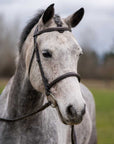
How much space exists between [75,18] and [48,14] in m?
0.40

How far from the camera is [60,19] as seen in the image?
3.47 meters

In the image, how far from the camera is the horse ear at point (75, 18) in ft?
11.7

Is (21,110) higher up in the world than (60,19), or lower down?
lower down

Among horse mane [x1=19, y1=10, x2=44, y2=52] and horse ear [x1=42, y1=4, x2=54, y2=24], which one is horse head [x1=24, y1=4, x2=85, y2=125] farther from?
horse mane [x1=19, y1=10, x2=44, y2=52]

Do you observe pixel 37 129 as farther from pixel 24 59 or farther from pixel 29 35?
pixel 29 35

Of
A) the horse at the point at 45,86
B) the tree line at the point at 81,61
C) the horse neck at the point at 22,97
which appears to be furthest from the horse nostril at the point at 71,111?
the tree line at the point at 81,61

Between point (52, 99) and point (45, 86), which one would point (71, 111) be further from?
point (45, 86)

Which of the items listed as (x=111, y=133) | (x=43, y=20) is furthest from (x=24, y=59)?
(x=111, y=133)

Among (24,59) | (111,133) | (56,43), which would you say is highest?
(56,43)

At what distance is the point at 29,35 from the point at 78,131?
1801 millimetres

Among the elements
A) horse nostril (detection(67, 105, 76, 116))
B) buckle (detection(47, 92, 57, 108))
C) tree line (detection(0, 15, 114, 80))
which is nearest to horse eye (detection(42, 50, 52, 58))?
buckle (detection(47, 92, 57, 108))

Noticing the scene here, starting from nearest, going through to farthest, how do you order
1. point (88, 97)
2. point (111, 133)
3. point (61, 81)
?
1. point (61, 81)
2. point (88, 97)
3. point (111, 133)

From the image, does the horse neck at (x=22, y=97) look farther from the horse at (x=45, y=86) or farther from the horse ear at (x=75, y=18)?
the horse ear at (x=75, y=18)

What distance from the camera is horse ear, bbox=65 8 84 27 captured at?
357 centimetres
